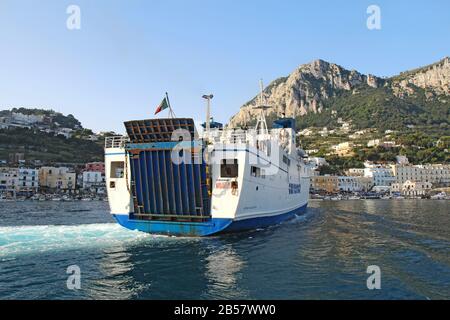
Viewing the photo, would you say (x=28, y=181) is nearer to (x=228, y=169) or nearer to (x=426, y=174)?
(x=228, y=169)

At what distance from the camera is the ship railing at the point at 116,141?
21975 mm

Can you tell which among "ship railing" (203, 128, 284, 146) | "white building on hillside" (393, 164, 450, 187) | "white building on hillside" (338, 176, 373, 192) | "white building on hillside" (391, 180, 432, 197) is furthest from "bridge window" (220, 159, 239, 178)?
"white building on hillside" (393, 164, 450, 187)

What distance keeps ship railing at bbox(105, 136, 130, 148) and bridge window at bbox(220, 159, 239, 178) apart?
631cm

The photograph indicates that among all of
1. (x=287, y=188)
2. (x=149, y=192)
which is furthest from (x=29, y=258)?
(x=287, y=188)

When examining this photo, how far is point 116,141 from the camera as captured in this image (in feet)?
75.4

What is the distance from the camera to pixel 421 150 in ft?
523

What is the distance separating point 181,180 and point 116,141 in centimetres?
610

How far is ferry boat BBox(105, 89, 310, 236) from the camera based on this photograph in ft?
64.0

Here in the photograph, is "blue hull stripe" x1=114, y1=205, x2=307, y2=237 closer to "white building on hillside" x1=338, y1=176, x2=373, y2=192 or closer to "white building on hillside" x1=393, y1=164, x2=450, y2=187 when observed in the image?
"white building on hillside" x1=338, y1=176, x2=373, y2=192

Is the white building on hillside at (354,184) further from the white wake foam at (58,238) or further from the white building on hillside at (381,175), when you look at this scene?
the white wake foam at (58,238)

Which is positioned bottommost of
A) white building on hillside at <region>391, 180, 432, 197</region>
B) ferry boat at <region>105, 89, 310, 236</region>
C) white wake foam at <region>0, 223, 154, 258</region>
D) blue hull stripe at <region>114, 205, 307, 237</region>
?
white building on hillside at <region>391, 180, 432, 197</region>

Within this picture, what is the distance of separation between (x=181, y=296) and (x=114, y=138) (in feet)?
48.5

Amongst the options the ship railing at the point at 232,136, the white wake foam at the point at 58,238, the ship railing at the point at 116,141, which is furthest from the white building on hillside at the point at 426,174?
the white wake foam at the point at 58,238

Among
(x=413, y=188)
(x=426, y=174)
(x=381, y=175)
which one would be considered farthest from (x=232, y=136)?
(x=426, y=174)
